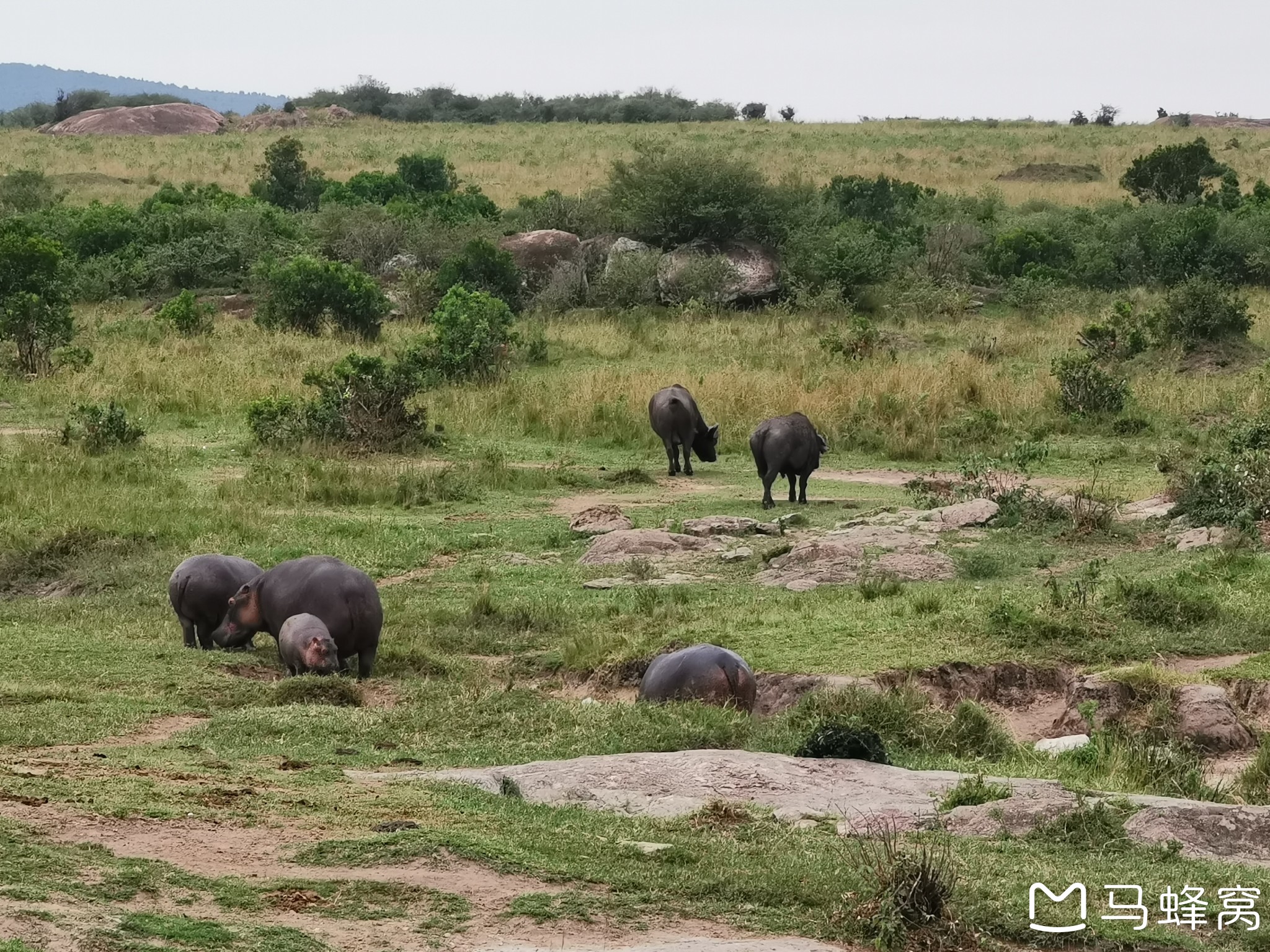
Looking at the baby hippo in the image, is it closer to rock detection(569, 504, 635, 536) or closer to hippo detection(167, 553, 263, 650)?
hippo detection(167, 553, 263, 650)

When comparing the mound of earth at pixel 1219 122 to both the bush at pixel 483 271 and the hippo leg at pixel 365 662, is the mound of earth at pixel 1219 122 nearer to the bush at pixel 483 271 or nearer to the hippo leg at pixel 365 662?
the bush at pixel 483 271

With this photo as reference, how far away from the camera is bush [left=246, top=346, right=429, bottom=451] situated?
20.7 meters

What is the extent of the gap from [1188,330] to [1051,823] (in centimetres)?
2059

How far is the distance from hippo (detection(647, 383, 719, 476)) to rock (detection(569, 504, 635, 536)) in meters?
2.75

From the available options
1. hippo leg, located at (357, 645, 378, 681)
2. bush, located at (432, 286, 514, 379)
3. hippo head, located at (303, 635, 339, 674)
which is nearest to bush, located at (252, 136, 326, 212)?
bush, located at (432, 286, 514, 379)

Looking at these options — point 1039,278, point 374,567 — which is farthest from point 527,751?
point 1039,278

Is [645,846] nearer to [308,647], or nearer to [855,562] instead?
[308,647]

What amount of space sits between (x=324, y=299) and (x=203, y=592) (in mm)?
17814

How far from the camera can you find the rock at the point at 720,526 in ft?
53.6

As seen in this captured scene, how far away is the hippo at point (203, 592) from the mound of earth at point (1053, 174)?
41652 mm

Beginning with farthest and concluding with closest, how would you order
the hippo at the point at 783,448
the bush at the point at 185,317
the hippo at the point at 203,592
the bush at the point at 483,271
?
1. the bush at the point at 483,271
2. the bush at the point at 185,317
3. the hippo at the point at 783,448
4. the hippo at the point at 203,592

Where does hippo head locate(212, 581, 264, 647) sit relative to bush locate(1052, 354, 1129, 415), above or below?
below

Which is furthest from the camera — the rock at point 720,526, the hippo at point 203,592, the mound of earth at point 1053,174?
the mound of earth at point 1053,174

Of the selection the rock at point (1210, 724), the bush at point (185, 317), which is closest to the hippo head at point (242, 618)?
the rock at point (1210, 724)
